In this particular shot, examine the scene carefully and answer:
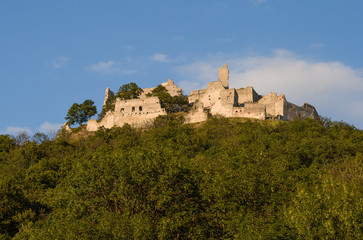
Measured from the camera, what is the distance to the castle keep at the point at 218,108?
229 ft

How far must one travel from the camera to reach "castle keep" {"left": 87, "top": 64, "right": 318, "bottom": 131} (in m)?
69.8

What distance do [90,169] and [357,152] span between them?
97.8 ft

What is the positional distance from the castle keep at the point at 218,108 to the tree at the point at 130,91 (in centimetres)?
584

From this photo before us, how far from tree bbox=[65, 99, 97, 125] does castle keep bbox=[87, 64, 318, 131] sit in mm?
4968

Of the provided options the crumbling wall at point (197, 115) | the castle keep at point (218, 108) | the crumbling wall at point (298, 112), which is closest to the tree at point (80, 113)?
the castle keep at point (218, 108)

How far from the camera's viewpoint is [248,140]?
56.9 metres

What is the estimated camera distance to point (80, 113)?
269 ft

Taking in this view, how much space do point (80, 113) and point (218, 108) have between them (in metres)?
24.0

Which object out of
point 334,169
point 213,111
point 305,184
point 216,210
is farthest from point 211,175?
point 213,111

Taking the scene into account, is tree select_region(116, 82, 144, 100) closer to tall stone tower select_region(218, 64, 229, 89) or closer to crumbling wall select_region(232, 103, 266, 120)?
tall stone tower select_region(218, 64, 229, 89)

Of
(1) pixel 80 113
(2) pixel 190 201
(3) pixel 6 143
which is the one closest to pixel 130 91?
(1) pixel 80 113

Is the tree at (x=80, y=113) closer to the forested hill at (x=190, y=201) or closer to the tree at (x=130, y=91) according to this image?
the tree at (x=130, y=91)

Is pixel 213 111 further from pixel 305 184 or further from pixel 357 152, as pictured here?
pixel 305 184

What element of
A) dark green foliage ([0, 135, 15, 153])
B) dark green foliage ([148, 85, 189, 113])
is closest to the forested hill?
dark green foliage ([0, 135, 15, 153])
